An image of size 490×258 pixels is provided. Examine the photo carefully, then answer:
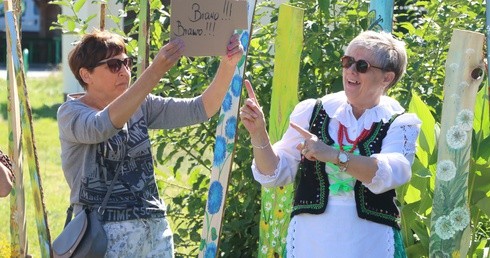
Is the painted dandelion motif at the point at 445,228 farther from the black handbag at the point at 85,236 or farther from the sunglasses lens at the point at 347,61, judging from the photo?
the black handbag at the point at 85,236

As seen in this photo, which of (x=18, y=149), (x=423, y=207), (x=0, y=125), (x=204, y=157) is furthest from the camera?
(x=0, y=125)

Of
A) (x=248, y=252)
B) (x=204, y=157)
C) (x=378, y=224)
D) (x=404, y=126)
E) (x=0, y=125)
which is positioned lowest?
(x=0, y=125)

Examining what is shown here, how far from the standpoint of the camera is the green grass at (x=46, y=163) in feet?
24.2

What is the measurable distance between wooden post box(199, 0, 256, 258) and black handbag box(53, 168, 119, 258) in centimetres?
49

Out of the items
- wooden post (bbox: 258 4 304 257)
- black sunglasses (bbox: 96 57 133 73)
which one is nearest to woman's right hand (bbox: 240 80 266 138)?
black sunglasses (bbox: 96 57 133 73)

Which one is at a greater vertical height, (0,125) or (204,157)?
(204,157)

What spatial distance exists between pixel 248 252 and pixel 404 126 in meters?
1.97

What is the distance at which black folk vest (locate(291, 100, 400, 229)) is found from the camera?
3.38 m

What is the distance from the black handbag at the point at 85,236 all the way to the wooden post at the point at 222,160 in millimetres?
488

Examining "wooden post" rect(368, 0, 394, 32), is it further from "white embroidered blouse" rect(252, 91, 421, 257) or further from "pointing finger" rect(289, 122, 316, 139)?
"pointing finger" rect(289, 122, 316, 139)

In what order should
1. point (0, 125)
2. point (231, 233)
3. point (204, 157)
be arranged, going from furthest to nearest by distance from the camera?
point (0, 125)
point (204, 157)
point (231, 233)

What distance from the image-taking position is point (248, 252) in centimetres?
522

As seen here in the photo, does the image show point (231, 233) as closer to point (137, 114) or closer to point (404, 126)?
point (137, 114)

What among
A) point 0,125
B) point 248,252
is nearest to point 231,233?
point 248,252
